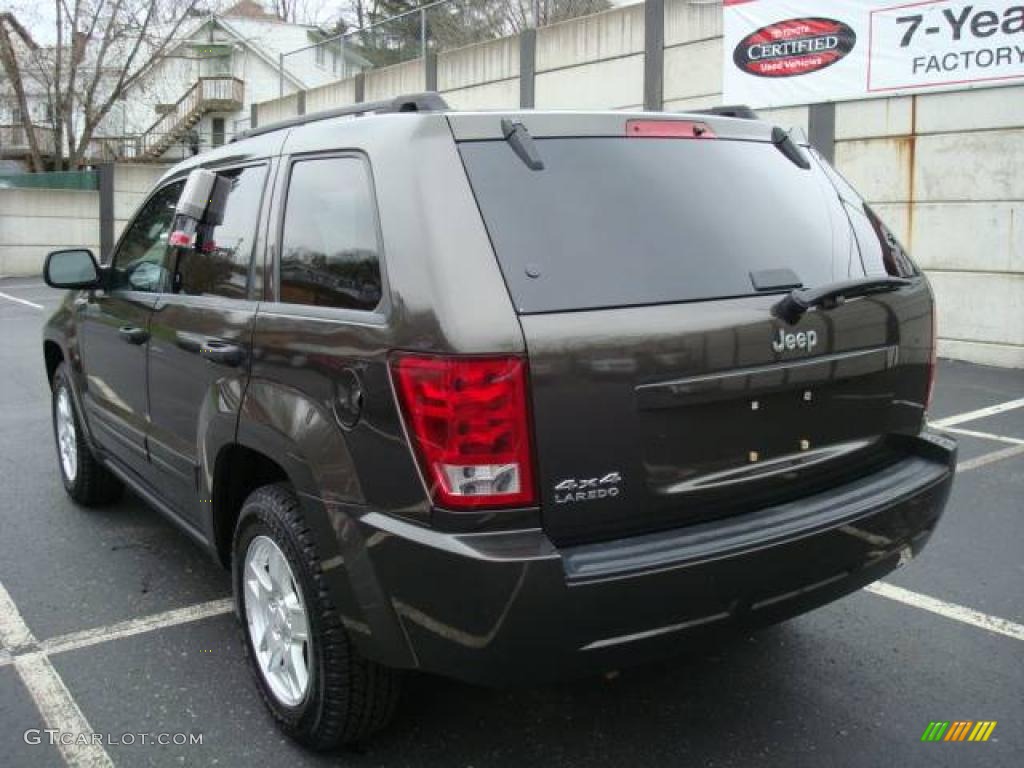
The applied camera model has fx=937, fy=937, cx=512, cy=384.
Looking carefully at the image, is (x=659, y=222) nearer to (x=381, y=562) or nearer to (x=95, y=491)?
(x=381, y=562)

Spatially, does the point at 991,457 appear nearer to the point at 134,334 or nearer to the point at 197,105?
the point at 134,334

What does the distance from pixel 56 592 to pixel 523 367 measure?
2784 millimetres

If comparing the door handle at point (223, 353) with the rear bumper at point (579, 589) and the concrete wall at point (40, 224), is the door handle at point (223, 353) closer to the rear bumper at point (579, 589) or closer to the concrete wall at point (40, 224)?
the rear bumper at point (579, 589)

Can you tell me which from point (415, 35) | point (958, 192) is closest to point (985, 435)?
point (958, 192)

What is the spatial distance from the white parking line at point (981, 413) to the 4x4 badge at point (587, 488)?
5.41m

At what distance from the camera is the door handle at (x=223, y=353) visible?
2.92 meters

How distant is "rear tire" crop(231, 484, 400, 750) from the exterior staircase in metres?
39.5

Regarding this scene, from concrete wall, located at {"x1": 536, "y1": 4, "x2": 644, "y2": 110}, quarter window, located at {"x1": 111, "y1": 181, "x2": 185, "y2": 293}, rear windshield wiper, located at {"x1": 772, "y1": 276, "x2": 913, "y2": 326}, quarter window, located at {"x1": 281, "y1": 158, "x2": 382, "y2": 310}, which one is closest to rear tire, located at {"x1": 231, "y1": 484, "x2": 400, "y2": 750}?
quarter window, located at {"x1": 281, "y1": 158, "x2": 382, "y2": 310}

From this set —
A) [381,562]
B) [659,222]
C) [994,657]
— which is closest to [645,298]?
[659,222]

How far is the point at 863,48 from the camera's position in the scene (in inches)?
409

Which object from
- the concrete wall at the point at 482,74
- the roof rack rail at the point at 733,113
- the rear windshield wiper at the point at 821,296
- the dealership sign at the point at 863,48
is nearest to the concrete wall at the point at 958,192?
the dealership sign at the point at 863,48

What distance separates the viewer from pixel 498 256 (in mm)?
2266

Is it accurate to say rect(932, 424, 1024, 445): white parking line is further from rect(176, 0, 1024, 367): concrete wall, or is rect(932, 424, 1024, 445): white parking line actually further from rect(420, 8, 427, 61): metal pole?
rect(420, 8, 427, 61): metal pole

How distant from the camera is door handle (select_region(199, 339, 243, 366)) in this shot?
2922mm
